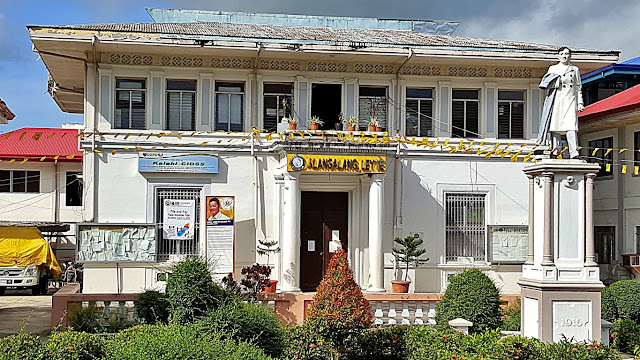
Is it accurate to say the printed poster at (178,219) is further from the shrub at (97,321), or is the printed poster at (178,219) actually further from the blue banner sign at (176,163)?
the shrub at (97,321)

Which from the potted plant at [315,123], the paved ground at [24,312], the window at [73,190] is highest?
the potted plant at [315,123]

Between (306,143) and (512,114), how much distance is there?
22.3 feet

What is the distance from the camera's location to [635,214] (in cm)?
2514

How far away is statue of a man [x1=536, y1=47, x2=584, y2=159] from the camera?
14.2 m

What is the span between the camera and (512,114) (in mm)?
24281

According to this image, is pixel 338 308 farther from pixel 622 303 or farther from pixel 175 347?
pixel 622 303

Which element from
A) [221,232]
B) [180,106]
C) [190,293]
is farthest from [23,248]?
[190,293]

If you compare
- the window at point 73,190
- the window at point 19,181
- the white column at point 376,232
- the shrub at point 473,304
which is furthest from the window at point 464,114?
the window at point 19,181

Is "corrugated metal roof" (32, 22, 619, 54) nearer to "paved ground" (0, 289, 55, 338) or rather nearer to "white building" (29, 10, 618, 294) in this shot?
"white building" (29, 10, 618, 294)

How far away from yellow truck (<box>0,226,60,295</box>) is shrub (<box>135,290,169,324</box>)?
14925 millimetres

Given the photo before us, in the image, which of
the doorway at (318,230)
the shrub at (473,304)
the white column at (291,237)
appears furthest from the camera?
the doorway at (318,230)

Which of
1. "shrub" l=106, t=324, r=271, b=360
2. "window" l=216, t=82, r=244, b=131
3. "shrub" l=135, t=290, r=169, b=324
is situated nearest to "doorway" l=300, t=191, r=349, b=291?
"window" l=216, t=82, r=244, b=131

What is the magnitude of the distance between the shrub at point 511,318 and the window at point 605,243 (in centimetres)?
905

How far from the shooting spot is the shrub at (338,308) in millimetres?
12859
